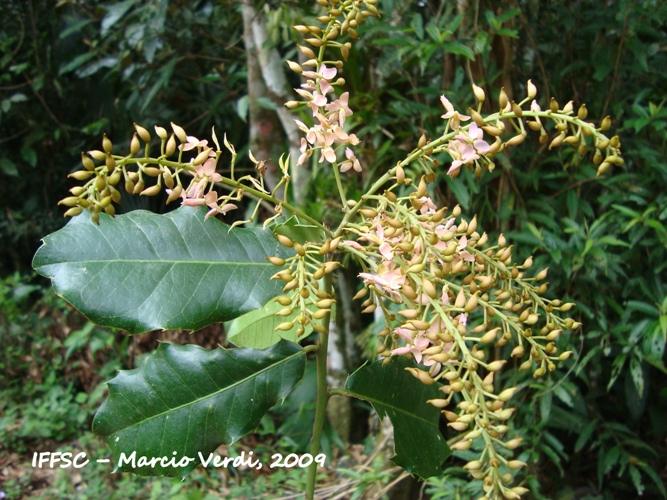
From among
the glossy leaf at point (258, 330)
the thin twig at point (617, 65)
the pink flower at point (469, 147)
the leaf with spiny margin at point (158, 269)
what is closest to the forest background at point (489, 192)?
→ the thin twig at point (617, 65)

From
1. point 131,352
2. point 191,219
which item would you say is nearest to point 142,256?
point 191,219

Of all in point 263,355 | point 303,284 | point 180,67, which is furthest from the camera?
point 180,67

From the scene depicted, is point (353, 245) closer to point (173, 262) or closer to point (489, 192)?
point (173, 262)

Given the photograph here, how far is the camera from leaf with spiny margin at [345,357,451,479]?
2.08 feet

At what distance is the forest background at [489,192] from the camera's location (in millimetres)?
1404

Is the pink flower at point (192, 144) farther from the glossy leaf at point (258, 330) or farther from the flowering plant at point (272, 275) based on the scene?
the glossy leaf at point (258, 330)

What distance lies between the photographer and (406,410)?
66cm

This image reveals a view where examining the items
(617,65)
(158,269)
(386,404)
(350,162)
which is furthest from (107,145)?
(617,65)

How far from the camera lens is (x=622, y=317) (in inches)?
55.4

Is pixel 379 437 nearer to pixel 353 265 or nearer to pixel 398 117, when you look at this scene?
pixel 353 265

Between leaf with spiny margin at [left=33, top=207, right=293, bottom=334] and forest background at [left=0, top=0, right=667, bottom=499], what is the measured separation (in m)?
0.48

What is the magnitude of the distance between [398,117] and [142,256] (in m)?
1.11

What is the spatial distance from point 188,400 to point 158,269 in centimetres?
13

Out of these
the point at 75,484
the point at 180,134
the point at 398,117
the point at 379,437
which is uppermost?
the point at 180,134
